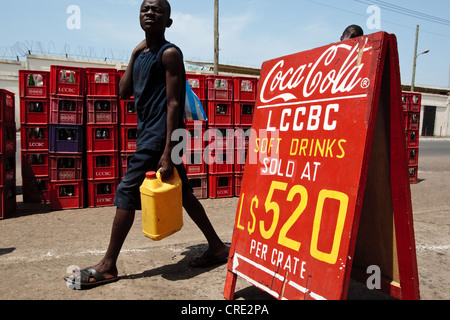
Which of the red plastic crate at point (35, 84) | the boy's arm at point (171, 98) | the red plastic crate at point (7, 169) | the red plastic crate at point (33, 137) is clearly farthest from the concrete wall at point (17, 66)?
the boy's arm at point (171, 98)

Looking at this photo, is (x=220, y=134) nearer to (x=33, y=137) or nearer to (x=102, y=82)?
(x=102, y=82)

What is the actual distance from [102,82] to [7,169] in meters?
2.04

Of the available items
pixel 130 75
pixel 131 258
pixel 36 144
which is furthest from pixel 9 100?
pixel 131 258

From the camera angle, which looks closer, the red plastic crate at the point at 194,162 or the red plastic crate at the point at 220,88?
the red plastic crate at the point at 194,162

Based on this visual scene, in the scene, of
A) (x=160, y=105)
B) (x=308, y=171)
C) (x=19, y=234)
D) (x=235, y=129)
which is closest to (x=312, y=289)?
(x=308, y=171)

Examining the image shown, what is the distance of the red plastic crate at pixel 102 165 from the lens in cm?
568

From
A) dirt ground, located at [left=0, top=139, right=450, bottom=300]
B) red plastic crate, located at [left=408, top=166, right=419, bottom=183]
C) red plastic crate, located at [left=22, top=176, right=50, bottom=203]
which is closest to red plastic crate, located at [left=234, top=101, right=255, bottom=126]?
dirt ground, located at [left=0, top=139, right=450, bottom=300]

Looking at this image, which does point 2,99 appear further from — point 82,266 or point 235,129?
point 235,129

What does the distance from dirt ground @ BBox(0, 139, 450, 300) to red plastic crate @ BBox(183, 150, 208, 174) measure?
3.32 feet

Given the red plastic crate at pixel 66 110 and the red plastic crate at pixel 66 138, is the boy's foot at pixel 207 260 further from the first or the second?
the red plastic crate at pixel 66 110

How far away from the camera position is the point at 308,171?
2174 millimetres

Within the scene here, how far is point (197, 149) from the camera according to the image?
20.3ft

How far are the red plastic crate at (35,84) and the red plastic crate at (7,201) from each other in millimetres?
1561

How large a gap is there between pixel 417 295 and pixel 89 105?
525 centimetres
